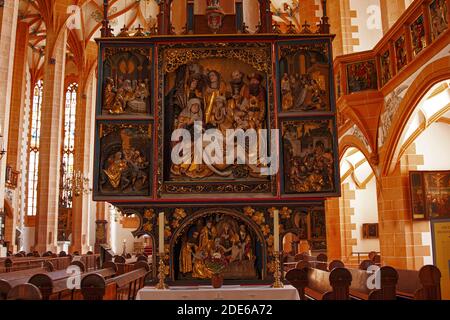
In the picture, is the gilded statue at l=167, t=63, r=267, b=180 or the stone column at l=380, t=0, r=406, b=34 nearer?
the gilded statue at l=167, t=63, r=267, b=180

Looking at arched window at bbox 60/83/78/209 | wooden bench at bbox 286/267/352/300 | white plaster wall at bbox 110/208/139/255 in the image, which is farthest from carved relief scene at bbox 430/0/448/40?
arched window at bbox 60/83/78/209

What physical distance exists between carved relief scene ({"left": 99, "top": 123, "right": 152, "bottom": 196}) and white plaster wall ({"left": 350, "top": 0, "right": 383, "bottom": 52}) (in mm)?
10415

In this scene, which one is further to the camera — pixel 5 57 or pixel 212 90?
pixel 5 57

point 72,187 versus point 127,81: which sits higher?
point 72,187

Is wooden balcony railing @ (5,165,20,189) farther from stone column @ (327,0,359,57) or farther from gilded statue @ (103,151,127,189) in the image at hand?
gilded statue @ (103,151,127,189)

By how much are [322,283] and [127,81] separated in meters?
4.32

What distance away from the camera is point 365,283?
823 cm

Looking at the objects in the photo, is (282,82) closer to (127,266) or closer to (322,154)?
(322,154)

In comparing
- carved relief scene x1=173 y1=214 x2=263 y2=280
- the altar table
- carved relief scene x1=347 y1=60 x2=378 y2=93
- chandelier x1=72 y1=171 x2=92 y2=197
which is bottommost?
the altar table

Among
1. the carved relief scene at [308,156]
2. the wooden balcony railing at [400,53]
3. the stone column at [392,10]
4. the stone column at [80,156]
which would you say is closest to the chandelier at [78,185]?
the stone column at [80,156]

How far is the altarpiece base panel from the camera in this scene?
6691mm

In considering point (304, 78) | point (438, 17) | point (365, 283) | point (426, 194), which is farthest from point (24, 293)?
point (426, 194)

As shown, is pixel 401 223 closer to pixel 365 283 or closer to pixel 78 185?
pixel 365 283

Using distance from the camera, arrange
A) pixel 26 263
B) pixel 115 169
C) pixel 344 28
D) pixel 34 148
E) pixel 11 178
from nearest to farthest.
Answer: pixel 115 169, pixel 26 263, pixel 344 28, pixel 11 178, pixel 34 148
